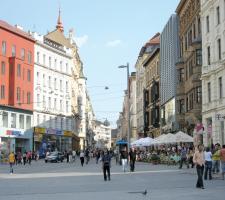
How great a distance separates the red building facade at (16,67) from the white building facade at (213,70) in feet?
107

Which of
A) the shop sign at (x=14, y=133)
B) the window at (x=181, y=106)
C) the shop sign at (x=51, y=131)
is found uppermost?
the window at (x=181, y=106)

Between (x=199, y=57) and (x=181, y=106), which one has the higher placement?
(x=199, y=57)

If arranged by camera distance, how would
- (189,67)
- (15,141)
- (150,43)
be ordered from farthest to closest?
(150,43) → (15,141) → (189,67)

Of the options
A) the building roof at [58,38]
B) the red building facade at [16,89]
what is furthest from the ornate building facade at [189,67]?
the building roof at [58,38]

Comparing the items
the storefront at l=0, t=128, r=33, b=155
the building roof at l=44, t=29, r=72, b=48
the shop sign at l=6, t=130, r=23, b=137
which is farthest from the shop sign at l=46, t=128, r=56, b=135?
the building roof at l=44, t=29, r=72, b=48

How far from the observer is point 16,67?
240 feet

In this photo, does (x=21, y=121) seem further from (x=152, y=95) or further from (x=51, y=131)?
(x=152, y=95)

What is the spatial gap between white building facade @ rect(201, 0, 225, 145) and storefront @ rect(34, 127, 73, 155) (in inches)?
1444

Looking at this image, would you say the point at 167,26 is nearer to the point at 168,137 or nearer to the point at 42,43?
the point at 42,43

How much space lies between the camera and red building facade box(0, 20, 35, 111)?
70.7 meters

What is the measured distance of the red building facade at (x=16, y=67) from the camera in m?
70.7

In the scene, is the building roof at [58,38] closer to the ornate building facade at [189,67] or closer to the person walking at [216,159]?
the ornate building facade at [189,67]

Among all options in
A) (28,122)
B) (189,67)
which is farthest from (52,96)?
(189,67)

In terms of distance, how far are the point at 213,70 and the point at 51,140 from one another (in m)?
46.4
